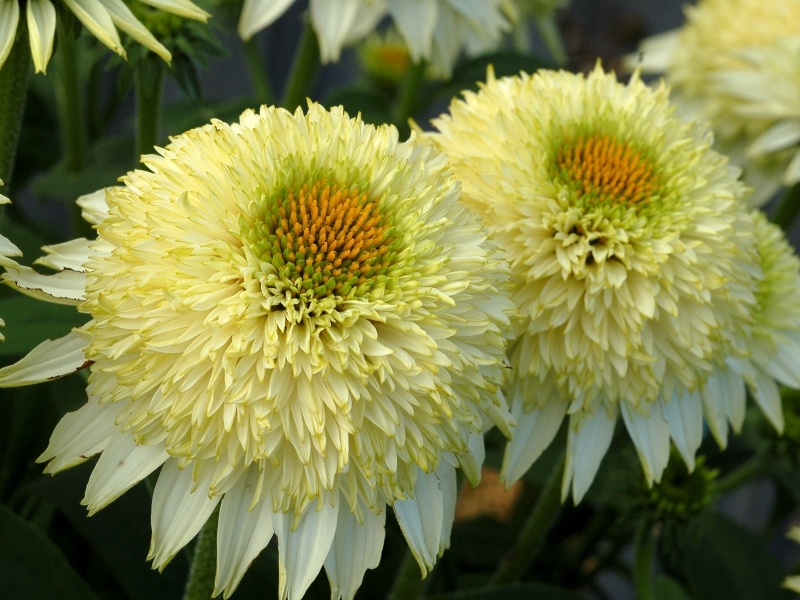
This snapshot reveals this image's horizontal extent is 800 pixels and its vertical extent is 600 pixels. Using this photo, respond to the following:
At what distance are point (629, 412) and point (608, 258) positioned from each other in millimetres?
86

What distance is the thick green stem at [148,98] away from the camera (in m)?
0.56

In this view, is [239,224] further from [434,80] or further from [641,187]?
[434,80]

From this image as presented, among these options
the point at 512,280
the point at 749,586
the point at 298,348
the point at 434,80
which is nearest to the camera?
the point at 298,348

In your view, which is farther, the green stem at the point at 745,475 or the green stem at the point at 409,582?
the green stem at the point at 745,475

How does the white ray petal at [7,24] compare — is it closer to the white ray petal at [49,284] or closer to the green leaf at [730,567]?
the white ray petal at [49,284]

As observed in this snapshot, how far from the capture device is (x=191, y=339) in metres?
0.37

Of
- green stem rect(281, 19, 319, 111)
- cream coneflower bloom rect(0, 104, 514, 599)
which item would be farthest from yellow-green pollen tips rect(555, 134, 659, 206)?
green stem rect(281, 19, 319, 111)

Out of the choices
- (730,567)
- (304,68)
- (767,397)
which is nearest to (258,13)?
(304,68)

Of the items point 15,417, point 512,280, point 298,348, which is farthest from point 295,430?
point 15,417

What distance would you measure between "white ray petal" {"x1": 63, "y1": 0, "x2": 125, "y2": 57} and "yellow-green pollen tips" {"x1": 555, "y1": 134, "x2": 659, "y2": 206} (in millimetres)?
227

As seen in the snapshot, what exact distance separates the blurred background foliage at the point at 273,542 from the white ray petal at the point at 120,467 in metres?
0.10

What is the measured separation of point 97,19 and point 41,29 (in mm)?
25

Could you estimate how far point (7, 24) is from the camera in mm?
400

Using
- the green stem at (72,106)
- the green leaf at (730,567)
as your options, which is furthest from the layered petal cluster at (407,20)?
the green leaf at (730,567)
